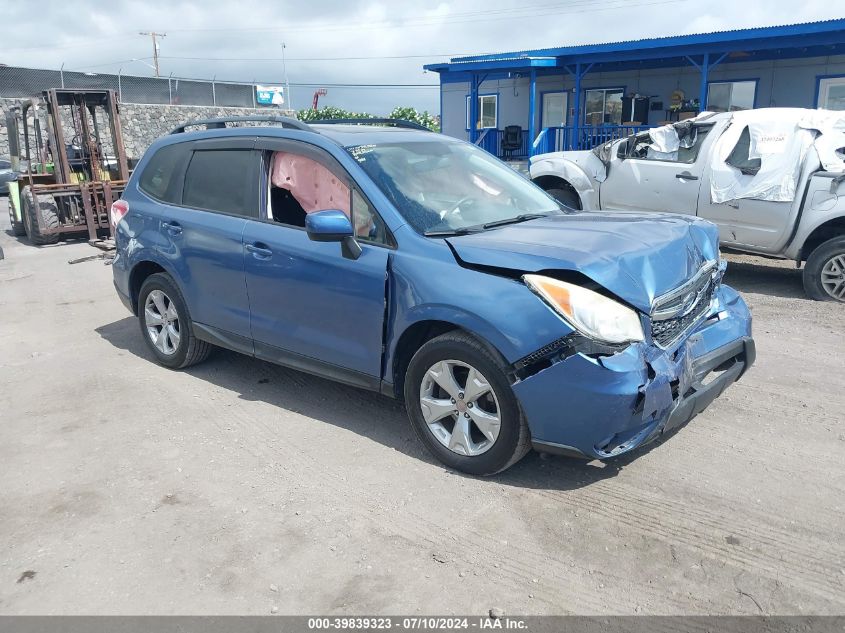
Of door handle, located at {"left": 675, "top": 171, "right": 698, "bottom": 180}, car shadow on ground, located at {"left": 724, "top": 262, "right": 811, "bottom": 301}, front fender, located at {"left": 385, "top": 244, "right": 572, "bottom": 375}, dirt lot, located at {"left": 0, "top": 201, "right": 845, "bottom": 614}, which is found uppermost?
door handle, located at {"left": 675, "top": 171, "right": 698, "bottom": 180}

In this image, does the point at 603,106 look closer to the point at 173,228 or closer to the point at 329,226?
the point at 173,228

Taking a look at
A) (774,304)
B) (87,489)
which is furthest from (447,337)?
(774,304)

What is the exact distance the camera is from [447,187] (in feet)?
14.8

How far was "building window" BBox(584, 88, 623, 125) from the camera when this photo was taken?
19547 millimetres

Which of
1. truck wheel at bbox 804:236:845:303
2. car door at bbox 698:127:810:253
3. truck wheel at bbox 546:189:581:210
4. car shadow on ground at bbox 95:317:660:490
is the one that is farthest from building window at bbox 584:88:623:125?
car shadow on ground at bbox 95:317:660:490

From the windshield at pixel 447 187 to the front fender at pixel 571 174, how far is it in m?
4.21

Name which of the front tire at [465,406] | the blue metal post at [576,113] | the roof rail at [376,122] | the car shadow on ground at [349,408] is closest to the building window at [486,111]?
the blue metal post at [576,113]

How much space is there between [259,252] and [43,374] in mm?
2451

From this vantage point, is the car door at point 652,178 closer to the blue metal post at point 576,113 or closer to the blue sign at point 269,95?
the blue metal post at point 576,113

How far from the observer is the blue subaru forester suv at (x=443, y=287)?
134 inches

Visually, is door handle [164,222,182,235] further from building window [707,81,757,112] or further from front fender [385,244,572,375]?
building window [707,81,757,112]

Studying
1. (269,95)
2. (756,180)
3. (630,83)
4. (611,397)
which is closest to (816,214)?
(756,180)

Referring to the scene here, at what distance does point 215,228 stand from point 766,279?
657 centimetres

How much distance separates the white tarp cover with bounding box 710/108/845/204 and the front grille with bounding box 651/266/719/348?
13.4ft
